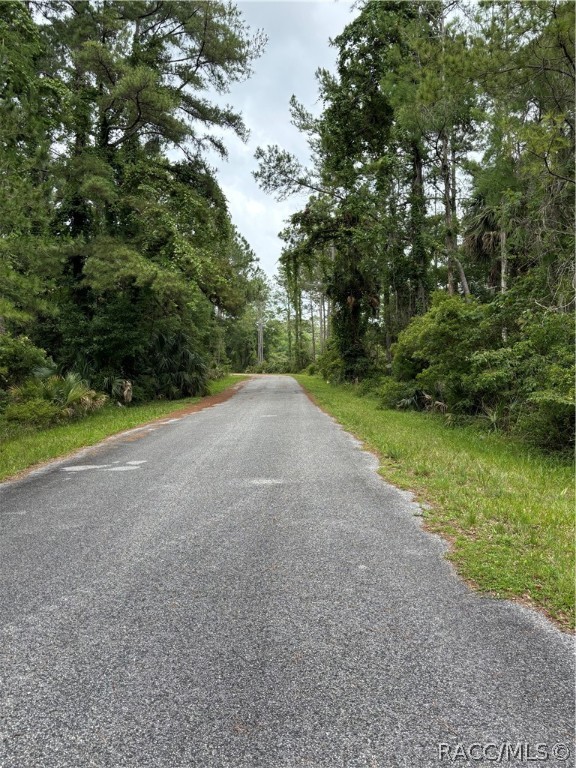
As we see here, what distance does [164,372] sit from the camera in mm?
18047

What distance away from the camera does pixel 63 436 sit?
352 inches

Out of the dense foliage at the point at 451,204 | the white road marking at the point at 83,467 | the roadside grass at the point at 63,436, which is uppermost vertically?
the dense foliage at the point at 451,204

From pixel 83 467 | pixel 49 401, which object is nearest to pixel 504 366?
pixel 83 467

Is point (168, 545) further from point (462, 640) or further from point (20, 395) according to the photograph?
point (20, 395)

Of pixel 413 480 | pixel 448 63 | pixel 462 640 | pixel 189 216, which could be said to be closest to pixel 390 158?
pixel 189 216

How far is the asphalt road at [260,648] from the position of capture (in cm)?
170

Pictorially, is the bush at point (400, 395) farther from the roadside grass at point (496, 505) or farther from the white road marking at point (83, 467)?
the white road marking at point (83, 467)

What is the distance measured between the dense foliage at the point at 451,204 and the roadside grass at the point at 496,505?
968 millimetres

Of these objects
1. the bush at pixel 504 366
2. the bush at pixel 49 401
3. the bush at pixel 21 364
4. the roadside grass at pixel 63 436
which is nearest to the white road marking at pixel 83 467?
the roadside grass at pixel 63 436

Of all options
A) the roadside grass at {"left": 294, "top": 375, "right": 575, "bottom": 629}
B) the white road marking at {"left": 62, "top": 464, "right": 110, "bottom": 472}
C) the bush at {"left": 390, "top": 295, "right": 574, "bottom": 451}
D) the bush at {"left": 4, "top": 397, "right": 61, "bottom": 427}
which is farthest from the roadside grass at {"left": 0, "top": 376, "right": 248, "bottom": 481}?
the bush at {"left": 390, "top": 295, "right": 574, "bottom": 451}

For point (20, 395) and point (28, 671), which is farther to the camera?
point (20, 395)

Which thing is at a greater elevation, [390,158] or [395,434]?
[390,158]

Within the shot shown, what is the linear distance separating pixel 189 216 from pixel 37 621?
50.0 feet

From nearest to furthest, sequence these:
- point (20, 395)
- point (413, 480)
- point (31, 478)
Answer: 1. point (413, 480)
2. point (31, 478)
3. point (20, 395)
